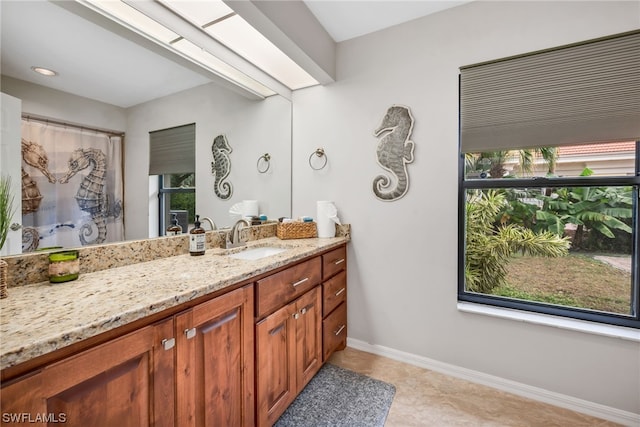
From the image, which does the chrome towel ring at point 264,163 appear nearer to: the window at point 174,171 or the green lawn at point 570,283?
the window at point 174,171

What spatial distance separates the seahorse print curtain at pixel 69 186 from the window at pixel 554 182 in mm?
2043

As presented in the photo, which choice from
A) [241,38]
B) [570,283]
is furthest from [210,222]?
[570,283]

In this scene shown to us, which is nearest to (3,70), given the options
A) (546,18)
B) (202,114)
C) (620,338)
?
(202,114)

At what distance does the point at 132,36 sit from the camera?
134 cm

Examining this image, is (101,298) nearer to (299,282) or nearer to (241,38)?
(299,282)

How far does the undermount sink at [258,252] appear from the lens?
1814 mm

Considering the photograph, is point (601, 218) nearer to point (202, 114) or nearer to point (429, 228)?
point (429, 228)

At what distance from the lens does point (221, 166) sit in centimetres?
190

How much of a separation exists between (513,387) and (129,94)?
2794 millimetres

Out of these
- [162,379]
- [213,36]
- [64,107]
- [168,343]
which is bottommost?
[162,379]

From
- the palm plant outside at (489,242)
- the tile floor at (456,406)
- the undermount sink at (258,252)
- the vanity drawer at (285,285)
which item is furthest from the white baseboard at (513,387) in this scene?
the undermount sink at (258,252)

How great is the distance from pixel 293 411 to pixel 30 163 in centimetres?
173

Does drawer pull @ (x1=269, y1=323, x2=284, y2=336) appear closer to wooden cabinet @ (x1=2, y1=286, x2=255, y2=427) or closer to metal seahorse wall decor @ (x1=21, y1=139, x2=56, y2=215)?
wooden cabinet @ (x1=2, y1=286, x2=255, y2=427)

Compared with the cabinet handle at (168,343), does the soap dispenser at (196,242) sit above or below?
above
